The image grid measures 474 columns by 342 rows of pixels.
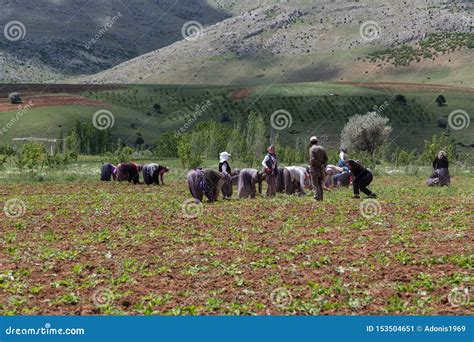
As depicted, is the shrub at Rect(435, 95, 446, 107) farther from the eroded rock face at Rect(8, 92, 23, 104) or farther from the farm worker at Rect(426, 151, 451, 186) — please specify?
the farm worker at Rect(426, 151, 451, 186)

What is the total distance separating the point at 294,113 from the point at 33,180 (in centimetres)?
7845

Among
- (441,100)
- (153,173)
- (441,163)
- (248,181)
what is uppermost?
(441,100)

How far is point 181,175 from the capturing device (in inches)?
1657

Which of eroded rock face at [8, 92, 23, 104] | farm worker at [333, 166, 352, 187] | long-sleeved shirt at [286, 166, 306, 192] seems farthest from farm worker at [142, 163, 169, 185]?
eroded rock face at [8, 92, 23, 104]

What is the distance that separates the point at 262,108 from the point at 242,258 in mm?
102326

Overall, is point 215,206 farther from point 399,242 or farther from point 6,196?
point 6,196

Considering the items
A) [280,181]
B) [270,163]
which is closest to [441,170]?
[280,181]

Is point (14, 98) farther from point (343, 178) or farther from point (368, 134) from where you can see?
point (343, 178)

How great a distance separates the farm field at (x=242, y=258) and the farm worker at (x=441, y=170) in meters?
7.07

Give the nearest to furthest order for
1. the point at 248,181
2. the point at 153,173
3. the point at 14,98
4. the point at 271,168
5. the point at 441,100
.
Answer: the point at 271,168, the point at 248,181, the point at 153,173, the point at 14,98, the point at 441,100

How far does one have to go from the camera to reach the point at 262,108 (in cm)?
11556

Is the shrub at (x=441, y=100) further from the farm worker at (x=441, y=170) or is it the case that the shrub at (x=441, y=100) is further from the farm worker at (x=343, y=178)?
the farm worker at (x=343, y=178)

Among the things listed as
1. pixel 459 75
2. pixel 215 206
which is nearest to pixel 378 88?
pixel 459 75

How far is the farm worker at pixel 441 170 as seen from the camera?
30.5 m
